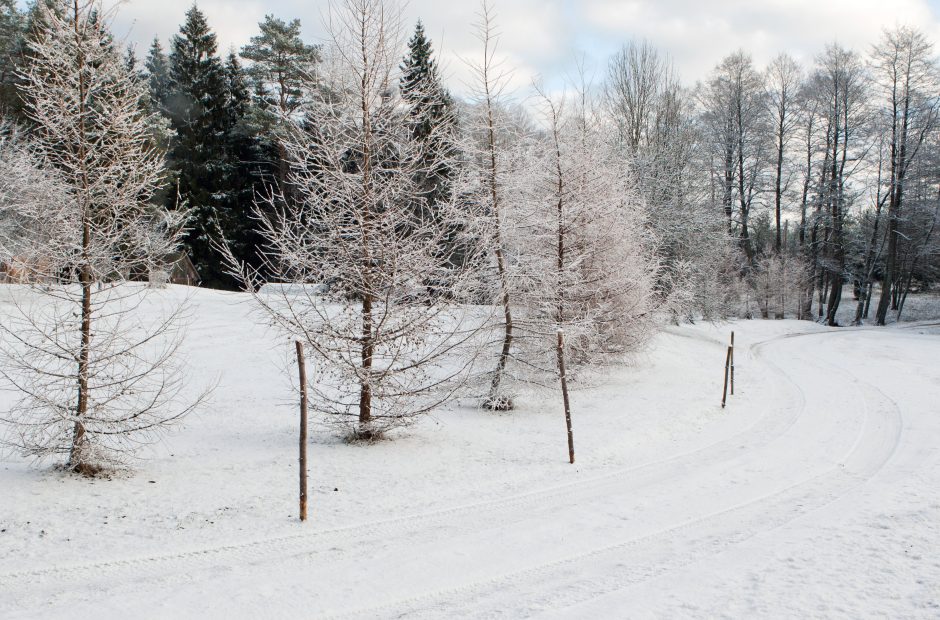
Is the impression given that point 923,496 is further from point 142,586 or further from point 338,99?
point 338,99

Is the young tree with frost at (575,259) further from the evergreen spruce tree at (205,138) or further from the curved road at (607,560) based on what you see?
the evergreen spruce tree at (205,138)

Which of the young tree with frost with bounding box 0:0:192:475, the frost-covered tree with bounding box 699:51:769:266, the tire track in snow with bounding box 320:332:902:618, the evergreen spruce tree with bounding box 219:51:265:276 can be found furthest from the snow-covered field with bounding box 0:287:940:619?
the frost-covered tree with bounding box 699:51:769:266

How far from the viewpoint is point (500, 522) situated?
6406 mm

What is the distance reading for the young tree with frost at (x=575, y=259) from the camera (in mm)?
12461

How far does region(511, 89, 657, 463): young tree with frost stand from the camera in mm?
12461

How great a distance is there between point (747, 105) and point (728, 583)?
40.3 metres

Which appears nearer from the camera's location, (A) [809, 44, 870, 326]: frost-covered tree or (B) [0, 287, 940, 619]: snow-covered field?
(B) [0, 287, 940, 619]: snow-covered field

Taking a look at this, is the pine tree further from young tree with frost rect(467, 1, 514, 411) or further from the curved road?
the curved road

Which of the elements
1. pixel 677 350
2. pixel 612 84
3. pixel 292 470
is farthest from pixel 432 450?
pixel 612 84

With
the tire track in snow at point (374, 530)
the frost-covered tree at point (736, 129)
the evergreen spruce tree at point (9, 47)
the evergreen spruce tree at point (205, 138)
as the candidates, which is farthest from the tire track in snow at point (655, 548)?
the frost-covered tree at point (736, 129)

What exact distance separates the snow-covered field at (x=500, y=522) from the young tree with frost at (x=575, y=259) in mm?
1970

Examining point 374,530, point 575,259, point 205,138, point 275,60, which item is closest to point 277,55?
point 275,60

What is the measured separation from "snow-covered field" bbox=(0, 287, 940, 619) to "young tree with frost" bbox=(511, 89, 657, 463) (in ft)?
6.46

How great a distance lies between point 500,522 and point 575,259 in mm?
8491
